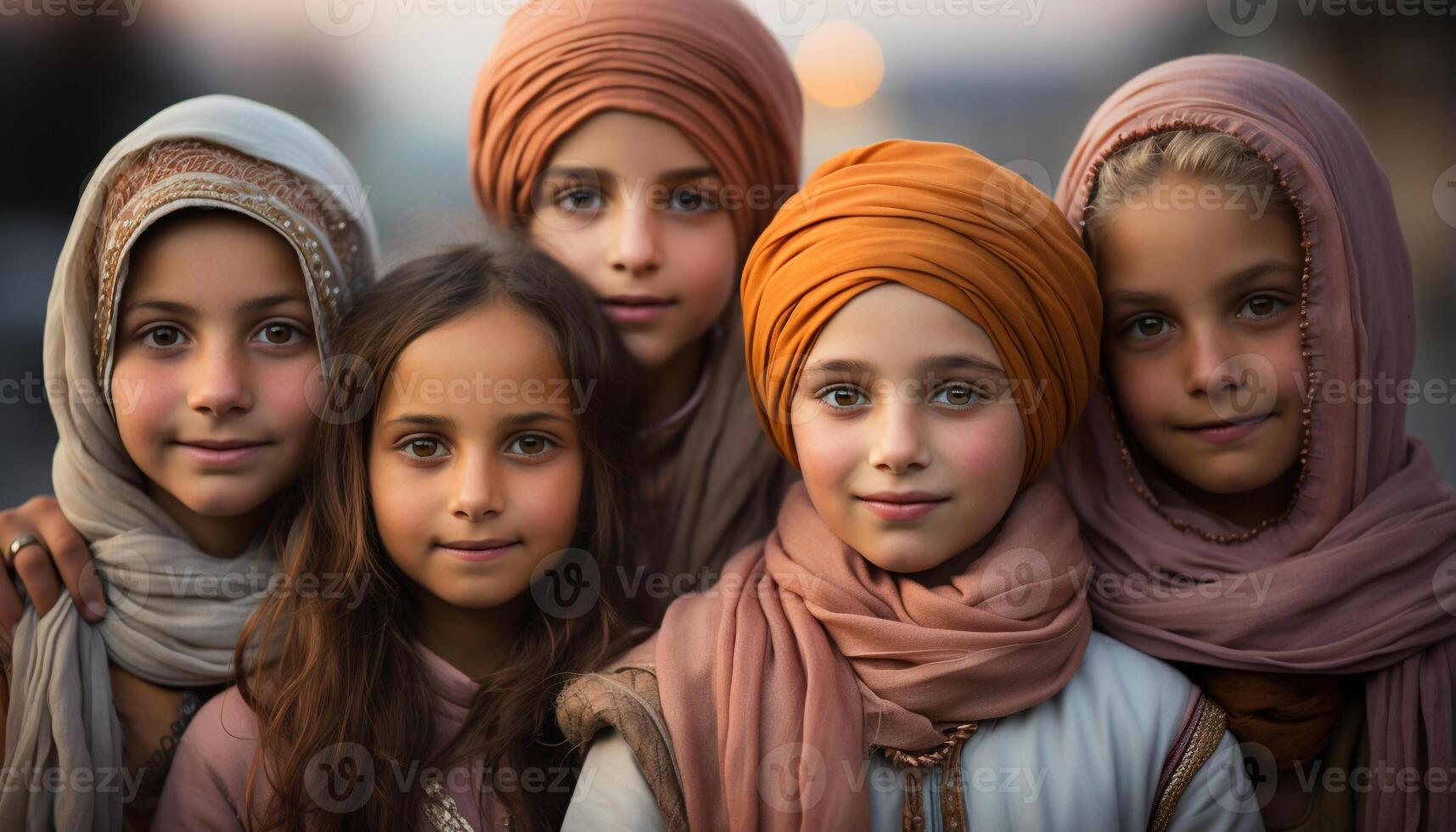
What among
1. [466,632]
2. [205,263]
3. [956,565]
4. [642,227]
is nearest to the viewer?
[956,565]

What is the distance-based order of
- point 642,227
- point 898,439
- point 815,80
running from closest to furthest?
point 898,439 → point 642,227 → point 815,80

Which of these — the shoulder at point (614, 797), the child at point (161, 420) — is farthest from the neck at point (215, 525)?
the shoulder at point (614, 797)

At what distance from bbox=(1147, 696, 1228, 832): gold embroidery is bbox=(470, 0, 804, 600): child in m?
1.00

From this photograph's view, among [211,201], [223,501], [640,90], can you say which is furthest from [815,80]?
[223,501]

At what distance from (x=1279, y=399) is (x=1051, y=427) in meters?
0.46

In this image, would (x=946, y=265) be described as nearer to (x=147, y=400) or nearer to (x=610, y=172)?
(x=610, y=172)

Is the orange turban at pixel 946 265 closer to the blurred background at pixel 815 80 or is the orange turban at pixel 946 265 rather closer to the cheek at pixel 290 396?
the cheek at pixel 290 396

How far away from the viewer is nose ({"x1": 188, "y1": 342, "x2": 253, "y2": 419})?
6.62 feet

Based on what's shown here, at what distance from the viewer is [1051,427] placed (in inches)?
74.7

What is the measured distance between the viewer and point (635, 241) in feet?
7.49

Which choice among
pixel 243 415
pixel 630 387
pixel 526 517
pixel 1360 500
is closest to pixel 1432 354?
pixel 1360 500

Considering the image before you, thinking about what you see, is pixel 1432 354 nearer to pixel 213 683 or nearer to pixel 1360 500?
pixel 1360 500

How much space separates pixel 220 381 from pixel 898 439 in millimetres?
1274

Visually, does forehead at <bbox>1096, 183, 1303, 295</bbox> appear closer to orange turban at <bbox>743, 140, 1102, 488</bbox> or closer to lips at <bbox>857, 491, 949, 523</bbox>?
orange turban at <bbox>743, 140, 1102, 488</bbox>
